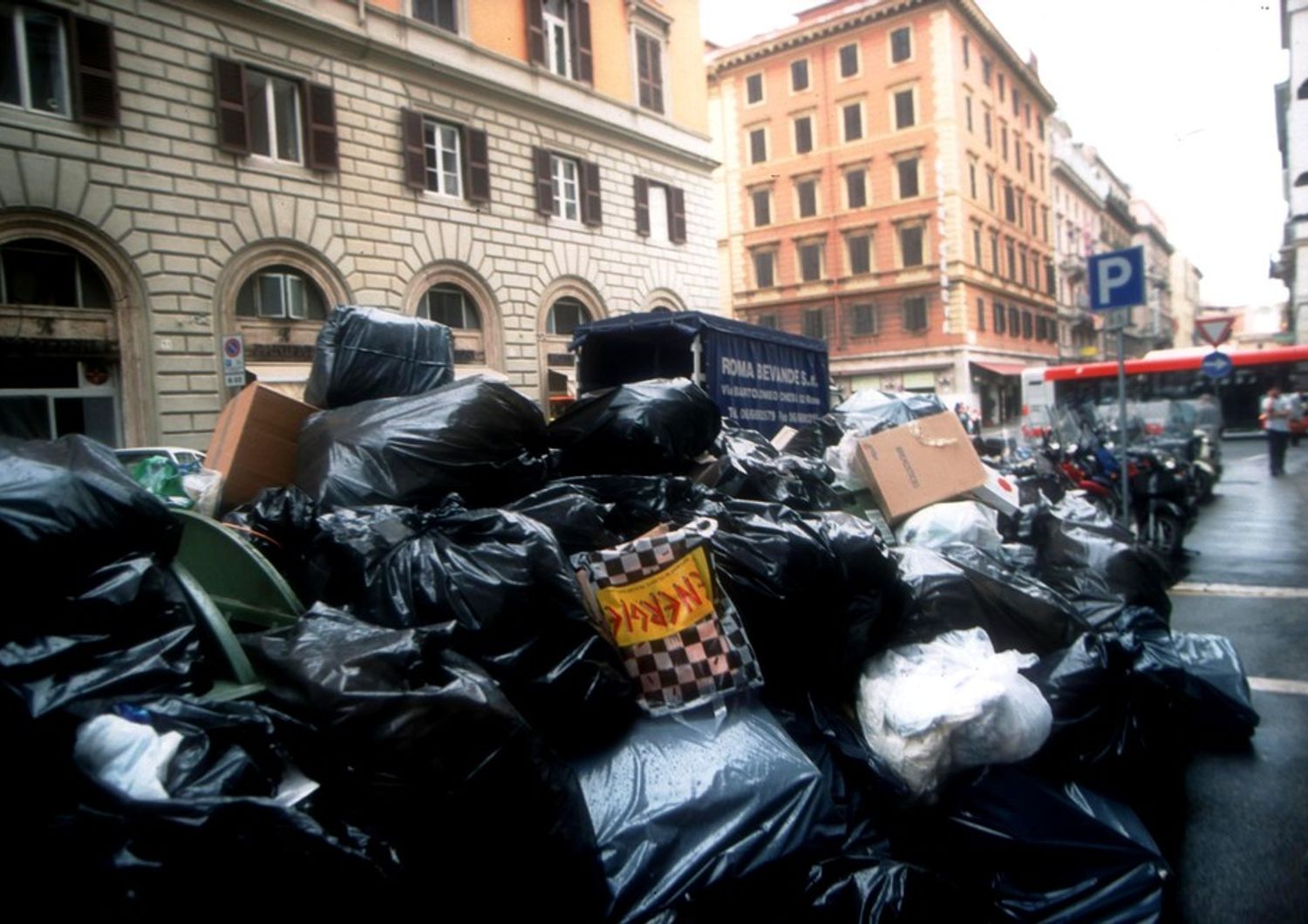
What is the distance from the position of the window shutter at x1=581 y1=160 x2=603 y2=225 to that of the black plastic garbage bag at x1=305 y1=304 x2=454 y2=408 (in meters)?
14.8

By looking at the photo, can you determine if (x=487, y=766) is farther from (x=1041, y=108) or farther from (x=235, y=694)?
(x=1041, y=108)

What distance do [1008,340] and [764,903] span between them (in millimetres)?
40198

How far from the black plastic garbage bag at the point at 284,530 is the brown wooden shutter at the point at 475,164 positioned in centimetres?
1406

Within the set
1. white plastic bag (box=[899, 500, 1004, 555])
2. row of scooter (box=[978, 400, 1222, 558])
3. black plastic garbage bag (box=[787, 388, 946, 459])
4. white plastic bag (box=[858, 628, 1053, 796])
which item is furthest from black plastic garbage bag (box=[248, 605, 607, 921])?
row of scooter (box=[978, 400, 1222, 558])

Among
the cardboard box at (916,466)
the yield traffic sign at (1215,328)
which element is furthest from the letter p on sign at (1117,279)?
the yield traffic sign at (1215,328)

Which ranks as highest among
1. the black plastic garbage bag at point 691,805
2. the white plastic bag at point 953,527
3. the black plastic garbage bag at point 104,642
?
the black plastic garbage bag at point 104,642

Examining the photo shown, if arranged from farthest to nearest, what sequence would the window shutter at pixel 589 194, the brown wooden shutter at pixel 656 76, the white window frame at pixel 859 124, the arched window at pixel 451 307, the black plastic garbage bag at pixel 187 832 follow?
the white window frame at pixel 859 124 < the brown wooden shutter at pixel 656 76 < the window shutter at pixel 589 194 < the arched window at pixel 451 307 < the black plastic garbage bag at pixel 187 832

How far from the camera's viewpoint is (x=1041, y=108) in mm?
43469

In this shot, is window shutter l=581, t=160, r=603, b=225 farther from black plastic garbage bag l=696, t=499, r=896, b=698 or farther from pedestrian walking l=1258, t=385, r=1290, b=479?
black plastic garbage bag l=696, t=499, r=896, b=698

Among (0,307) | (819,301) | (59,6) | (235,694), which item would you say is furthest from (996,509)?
(819,301)

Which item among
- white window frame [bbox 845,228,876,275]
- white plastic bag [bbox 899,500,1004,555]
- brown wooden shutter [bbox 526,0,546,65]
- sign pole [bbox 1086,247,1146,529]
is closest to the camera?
white plastic bag [bbox 899,500,1004,555]

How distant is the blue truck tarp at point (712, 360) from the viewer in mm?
8359

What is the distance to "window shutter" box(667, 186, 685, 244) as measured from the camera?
20.0 metres

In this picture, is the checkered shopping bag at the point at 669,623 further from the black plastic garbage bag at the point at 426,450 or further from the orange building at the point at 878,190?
the orange building at the point at 878,190
